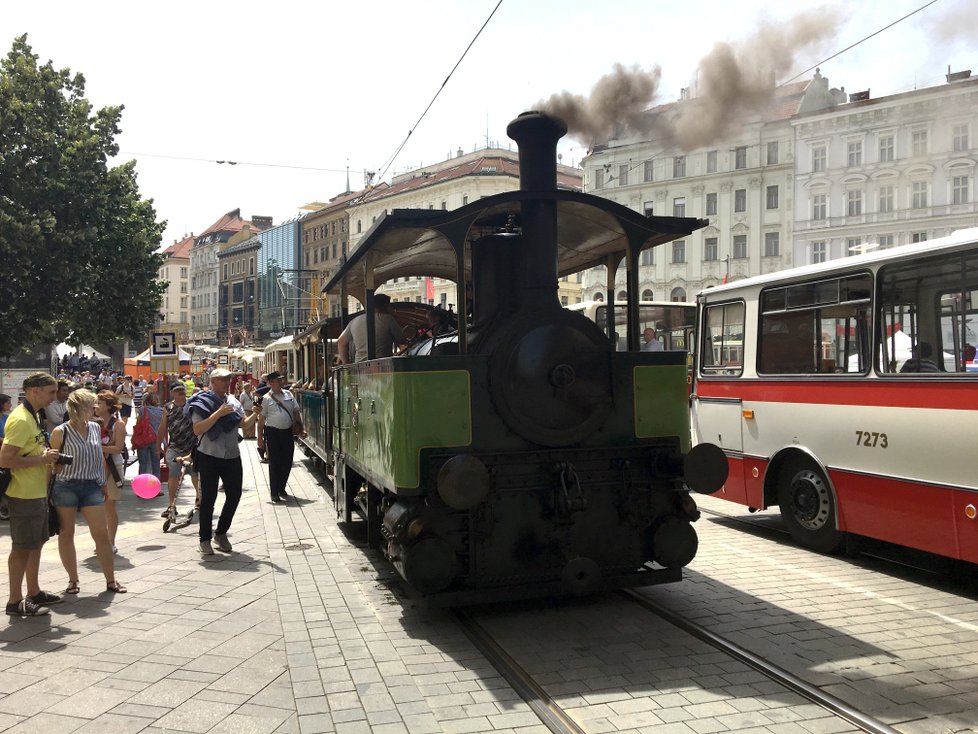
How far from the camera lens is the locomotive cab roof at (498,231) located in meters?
6.04

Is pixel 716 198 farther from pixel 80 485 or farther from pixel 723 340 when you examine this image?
pixel 80 485

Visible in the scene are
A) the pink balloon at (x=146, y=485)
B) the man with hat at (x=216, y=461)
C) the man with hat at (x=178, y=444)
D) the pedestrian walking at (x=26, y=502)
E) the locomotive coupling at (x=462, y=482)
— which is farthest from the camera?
the man with hat at (x=178, y=444)

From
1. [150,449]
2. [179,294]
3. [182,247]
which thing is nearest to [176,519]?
[150,449]

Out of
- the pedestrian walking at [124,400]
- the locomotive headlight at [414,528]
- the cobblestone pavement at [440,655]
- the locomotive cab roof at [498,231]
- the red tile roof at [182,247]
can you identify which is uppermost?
the red tile roof at [182,247]

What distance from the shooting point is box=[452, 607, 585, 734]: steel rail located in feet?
13.6

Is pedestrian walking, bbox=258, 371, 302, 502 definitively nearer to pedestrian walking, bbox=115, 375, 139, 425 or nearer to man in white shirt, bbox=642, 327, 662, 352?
pedestrian walking, bbox=115, 375, 139, 425

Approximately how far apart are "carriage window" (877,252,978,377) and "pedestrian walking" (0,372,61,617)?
21.9ft

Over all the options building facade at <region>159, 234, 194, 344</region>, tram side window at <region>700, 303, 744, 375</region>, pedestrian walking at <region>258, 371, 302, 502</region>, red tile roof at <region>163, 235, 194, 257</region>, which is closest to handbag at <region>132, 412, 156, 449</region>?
pedestrian walking at <region>258, 371, 302, 502</region>

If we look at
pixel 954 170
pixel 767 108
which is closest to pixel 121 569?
pixel 767 108

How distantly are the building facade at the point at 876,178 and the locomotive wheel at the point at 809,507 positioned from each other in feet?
91.2

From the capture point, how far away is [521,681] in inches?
186

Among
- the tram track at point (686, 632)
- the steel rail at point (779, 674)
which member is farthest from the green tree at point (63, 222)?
the steel rail at point (779, 674)

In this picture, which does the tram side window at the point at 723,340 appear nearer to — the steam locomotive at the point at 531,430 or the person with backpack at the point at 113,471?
the steam locomotive at the point at 531,430

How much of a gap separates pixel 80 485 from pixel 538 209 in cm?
418
